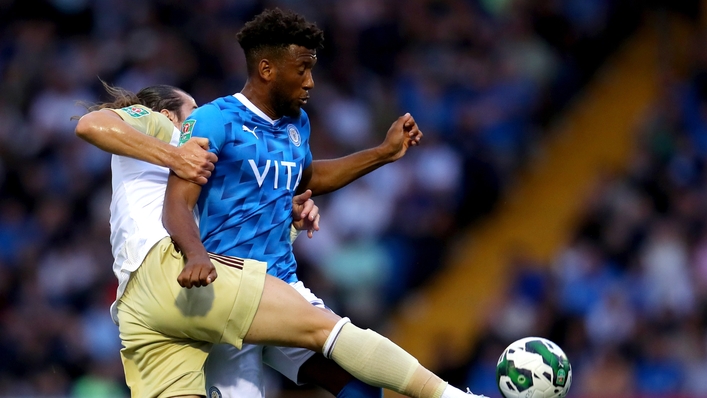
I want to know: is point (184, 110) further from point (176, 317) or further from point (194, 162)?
point (176, 317)

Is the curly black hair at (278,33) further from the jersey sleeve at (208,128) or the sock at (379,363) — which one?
the sock at (379,363)

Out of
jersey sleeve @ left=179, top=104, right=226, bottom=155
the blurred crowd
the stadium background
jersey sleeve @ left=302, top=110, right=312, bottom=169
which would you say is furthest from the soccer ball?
the blurred crowd

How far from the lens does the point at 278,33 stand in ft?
15.9

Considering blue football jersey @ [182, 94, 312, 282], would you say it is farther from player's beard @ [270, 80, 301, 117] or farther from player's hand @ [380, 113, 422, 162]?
player's hand @ [380, 113, 422, 162]

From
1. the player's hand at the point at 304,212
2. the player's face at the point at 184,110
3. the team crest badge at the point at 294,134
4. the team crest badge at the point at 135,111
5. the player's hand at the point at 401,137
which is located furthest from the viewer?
the player's face at the point at 184,110

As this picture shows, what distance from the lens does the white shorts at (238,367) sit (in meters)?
4.97

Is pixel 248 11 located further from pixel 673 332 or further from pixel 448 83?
pixel 673 332

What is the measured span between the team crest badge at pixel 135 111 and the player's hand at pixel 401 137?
1.16 meters

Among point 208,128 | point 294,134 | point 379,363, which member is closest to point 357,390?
point 379,363

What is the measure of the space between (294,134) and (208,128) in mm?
544

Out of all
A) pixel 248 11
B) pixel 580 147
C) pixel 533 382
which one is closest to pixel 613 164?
pixel 580 147

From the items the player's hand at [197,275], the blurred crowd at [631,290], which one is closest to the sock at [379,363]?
the player's hand at [197,275]

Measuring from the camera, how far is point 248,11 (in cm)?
1218

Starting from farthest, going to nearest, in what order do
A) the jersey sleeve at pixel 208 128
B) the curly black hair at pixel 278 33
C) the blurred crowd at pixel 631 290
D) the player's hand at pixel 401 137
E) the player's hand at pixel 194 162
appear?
the blurred crowd at pixel 631 290 < the player's hand at pixel 401 137 < the curly black hair at pixel 278 33 < the jersey sleeve at pixel 208 128 < the player's hand at pixel 194 162
